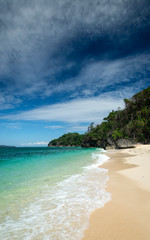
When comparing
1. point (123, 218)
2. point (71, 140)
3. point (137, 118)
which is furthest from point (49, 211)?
point (71, 140)

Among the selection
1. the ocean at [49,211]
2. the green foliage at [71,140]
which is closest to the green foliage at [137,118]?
the ocean at [49,211]

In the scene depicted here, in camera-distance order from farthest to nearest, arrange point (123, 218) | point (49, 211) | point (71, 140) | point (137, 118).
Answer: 1. point (71, 140)
2. point (137, 118)
3. point (49, 211)
4. point (123, 218)

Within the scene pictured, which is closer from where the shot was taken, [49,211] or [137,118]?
[49,211]

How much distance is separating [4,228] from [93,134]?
254 ft

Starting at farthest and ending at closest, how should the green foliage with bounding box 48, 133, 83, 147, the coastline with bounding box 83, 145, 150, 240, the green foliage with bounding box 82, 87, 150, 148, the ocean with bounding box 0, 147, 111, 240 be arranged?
1. the green foliage with bounding box 48, 133, 83, 147
2. the green foliage with bounding box 82, 87, 150, 148
3. the ocean with bounding box 0, 147, 111, 240
4. the coastline with bounding box 83, 145, 150, 240

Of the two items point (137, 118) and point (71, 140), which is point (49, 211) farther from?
point (71, 140)

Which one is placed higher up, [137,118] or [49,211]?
[137,118]

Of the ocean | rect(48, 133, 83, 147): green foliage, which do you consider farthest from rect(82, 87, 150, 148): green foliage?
rect(48, 133, 83, 147): green foliage

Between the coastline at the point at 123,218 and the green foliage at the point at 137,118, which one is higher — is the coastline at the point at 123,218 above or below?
below

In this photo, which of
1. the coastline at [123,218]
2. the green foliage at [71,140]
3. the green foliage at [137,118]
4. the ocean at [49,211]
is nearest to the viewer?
the coastline at [123,218]

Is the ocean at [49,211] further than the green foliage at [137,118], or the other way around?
the green foliage at [137,118]

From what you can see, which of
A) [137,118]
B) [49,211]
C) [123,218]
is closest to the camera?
[123,218]

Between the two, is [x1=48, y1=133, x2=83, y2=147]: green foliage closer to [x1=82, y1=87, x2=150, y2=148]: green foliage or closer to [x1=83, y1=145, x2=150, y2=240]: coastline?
[x1=82, y1=87, x2=150, y2=148]: green foliage

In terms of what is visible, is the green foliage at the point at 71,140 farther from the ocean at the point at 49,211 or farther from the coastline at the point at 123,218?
the coastline at the point at 123,218
